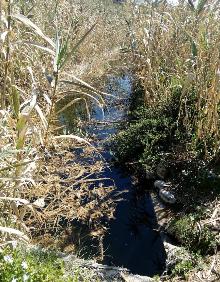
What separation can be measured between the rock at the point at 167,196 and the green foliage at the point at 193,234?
44 centimetres

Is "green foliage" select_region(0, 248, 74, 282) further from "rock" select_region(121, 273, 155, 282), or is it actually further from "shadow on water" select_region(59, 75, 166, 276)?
"shadow on water" select_region(59, 75, 166, 276)

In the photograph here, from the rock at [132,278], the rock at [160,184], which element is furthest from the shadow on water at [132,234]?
the rock at [132,278]

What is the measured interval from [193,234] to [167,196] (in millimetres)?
822

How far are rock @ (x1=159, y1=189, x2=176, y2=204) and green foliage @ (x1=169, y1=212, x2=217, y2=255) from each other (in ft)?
1.45

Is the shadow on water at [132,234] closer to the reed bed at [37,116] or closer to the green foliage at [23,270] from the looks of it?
the reed bed at [37,116]

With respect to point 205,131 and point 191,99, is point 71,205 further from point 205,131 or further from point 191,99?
point 191,99

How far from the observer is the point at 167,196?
175 inches

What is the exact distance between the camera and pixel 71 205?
4211mm

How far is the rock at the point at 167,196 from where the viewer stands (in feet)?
14.4

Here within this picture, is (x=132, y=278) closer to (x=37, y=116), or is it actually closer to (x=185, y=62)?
(x=37, y=116)

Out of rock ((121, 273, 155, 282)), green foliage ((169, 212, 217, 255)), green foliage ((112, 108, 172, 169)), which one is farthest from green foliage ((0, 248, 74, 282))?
green foliage ((112, 108, 172, 169))

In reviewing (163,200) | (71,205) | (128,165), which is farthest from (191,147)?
(71,205)

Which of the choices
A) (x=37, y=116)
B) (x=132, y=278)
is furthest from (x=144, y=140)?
(x=132, y=278)

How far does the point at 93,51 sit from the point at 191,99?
518 cm
